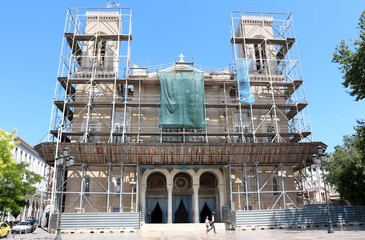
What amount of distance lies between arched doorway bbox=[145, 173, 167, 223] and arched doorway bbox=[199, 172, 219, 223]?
137 inches

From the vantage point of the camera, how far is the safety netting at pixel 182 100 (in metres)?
29.3

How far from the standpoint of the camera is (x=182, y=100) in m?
29.9

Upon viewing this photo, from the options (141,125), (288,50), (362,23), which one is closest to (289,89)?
(288,50)

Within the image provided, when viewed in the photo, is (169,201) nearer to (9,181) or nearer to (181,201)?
(181,201)

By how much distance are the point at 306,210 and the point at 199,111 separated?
1231cm

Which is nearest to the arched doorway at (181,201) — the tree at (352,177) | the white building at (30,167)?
the tree at (352,177)

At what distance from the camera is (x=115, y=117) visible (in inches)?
1220

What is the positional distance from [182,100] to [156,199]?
9618mm

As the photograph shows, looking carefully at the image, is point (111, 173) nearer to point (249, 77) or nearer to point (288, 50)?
point (249, 77)

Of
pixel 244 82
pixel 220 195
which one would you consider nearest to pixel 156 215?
pixel 220 195

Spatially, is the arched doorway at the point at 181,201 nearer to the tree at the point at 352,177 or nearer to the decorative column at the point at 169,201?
the decorative column at the point at 169,201

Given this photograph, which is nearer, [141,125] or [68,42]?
[141,125]

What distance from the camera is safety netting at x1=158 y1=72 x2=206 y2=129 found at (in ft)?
96.0

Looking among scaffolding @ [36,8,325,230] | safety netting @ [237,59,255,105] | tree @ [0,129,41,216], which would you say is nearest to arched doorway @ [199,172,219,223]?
scaffolding @ [36,8,325,230]
